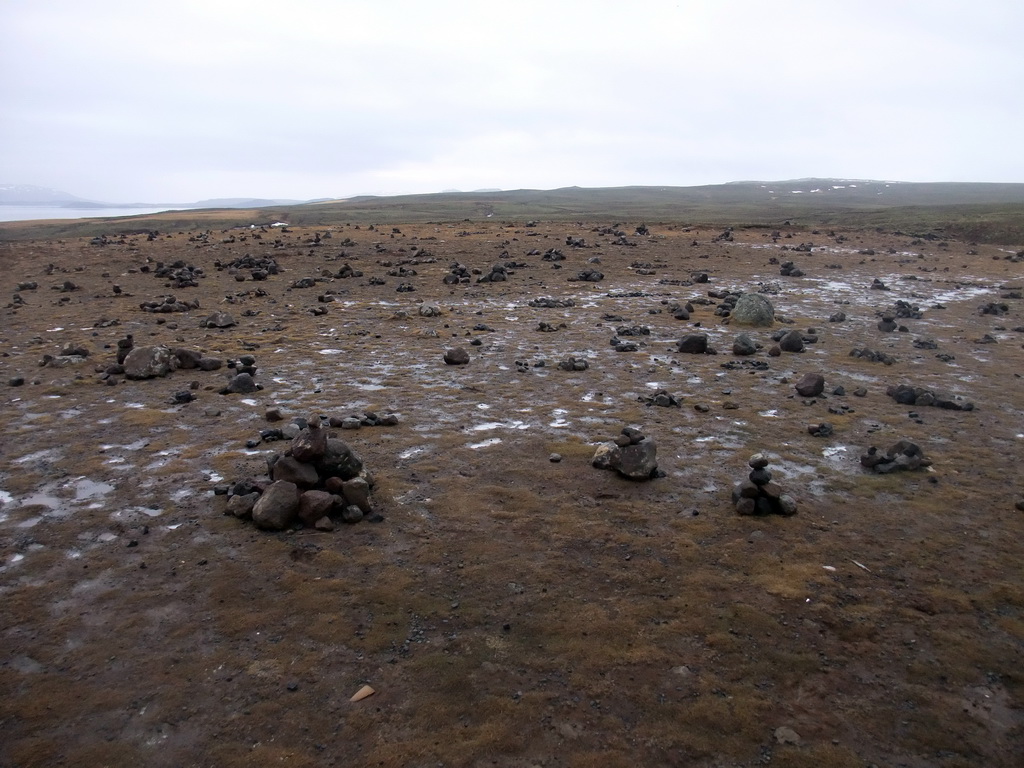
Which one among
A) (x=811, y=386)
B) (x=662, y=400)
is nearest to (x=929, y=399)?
(x=811, y=386)

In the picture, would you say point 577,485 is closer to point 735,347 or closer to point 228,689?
point 228,689

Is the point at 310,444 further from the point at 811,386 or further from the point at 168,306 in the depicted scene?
the point at 168,306

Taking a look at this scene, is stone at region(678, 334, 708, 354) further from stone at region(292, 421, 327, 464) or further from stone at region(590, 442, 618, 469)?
stone at region(292, 421, 327, 464)

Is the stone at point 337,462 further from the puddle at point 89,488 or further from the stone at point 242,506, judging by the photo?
the puddle at point 89,488

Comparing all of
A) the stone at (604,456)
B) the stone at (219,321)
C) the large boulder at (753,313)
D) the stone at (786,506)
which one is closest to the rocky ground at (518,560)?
the stone at (786,506)

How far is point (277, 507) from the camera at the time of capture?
8.44m

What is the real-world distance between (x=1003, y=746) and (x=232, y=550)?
314 inches

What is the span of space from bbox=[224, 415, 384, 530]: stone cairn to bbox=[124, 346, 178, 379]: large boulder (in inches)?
279

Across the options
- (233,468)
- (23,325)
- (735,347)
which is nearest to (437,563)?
(233,468)

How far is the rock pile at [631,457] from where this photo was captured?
9938mm

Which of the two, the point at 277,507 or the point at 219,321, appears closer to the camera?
the point at 277,507

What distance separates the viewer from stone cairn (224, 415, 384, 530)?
848 cm

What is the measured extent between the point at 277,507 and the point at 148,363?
27.9ft

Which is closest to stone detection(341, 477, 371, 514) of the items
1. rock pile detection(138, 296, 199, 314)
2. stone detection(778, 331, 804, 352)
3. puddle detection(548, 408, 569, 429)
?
puddle detection(548, 408, 569, 429)
